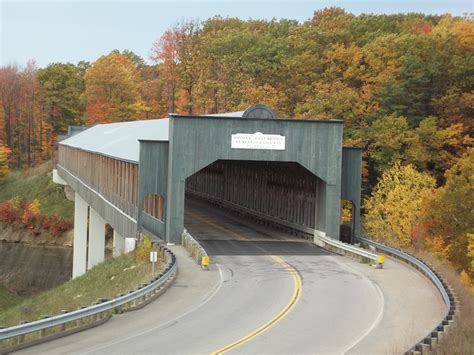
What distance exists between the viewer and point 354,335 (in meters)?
15.6

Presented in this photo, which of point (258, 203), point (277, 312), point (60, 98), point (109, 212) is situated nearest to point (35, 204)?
point (60, 98)

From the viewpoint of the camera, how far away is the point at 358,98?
5953 cm

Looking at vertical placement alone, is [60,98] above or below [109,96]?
below

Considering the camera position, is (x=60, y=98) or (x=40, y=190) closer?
A: (x=40, y=190)

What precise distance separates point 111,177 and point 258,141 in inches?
442

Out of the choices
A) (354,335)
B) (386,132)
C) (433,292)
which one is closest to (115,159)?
(433,292)

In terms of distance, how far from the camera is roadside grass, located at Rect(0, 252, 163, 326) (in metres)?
22.1

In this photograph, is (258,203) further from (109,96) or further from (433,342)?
(109,96)

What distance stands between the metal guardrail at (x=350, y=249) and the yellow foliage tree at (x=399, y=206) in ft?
52.1

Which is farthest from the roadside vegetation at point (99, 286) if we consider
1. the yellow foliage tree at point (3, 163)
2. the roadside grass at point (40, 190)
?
the yellow foliage tree at point (3, 163)

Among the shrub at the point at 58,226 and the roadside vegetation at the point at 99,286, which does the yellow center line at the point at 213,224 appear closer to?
the roadside vegetation at the point at 99,286

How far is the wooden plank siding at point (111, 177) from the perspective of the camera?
31.8 m

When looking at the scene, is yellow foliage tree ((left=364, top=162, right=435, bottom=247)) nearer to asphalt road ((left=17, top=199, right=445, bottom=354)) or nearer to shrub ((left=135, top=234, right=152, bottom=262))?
asphalt road ((left=17, top=199, right=445, bottom=354))

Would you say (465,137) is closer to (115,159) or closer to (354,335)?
(115,159)
